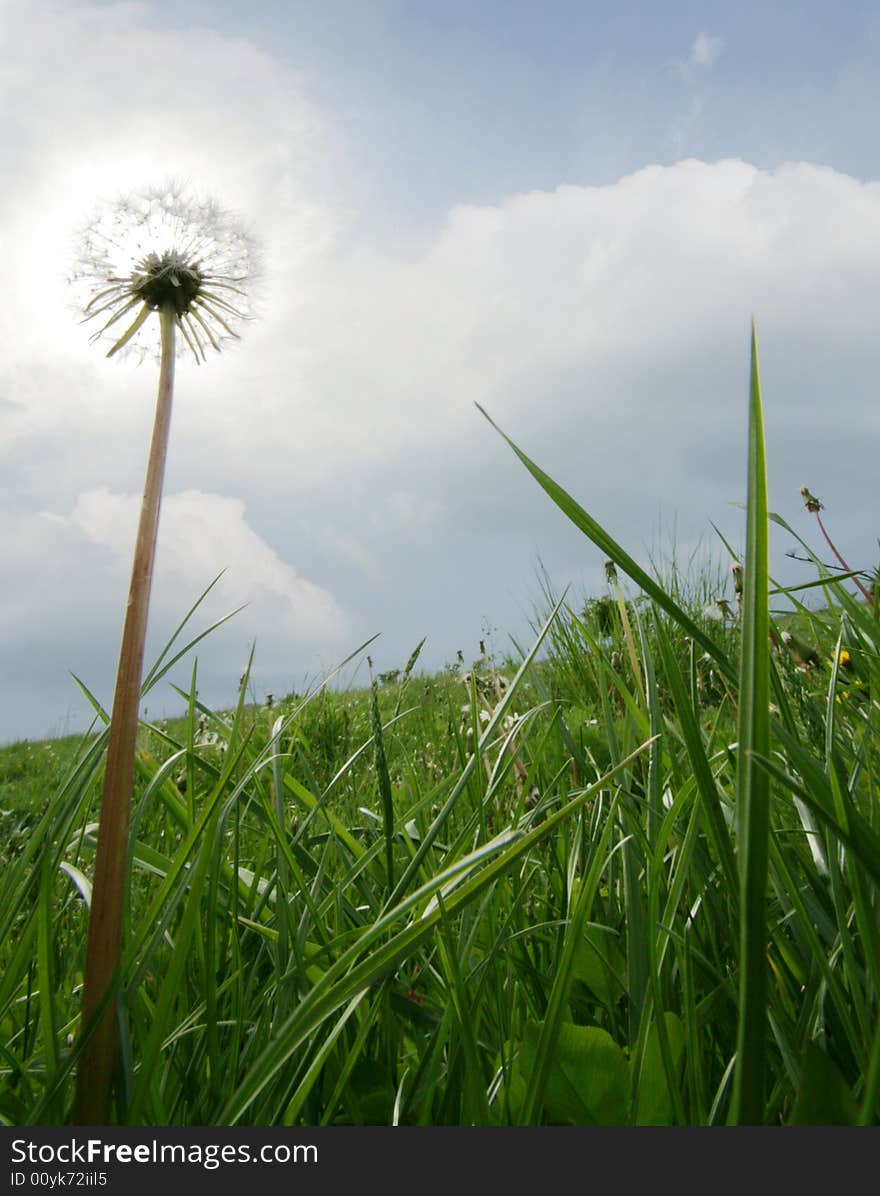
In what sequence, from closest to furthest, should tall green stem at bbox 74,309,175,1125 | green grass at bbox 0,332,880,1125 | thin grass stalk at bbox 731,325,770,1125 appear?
thin grass stalk at bbox 731,325,770,1125 < green grass at bbox 0,332,880,1125 < tall green stem at bbox 74,309,175,1125

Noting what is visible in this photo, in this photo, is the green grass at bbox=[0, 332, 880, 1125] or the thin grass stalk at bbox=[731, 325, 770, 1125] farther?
the green grass at bbox=[0, 332, 880, 1125]

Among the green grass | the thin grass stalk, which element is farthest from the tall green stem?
the thin grass stalk

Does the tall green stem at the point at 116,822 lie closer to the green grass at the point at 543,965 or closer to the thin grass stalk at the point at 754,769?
the green grass at the point at 543,965

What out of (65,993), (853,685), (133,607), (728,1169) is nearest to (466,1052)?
(728,1169)

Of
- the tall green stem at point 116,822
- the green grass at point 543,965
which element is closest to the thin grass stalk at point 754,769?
the green grass at point 543,965

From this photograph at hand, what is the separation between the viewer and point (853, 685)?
1648mm

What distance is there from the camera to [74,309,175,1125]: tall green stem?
28.0 inches

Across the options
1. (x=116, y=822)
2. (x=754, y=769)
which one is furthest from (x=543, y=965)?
(x=754, y=769)

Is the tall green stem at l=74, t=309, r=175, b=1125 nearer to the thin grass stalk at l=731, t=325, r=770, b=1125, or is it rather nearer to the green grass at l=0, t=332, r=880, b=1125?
the green grass at l=0, t=332, r=880, b=1125

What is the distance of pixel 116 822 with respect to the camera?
2.54 ft

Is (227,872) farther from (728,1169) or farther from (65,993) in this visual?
(728,1169)

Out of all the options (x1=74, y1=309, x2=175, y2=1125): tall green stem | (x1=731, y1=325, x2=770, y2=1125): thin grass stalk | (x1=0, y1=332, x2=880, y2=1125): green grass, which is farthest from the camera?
(x1=74, y1=309, x2=175, y2=1125): tall green stem

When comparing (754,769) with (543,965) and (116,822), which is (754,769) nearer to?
(116,822)

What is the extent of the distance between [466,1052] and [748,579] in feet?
1.50
